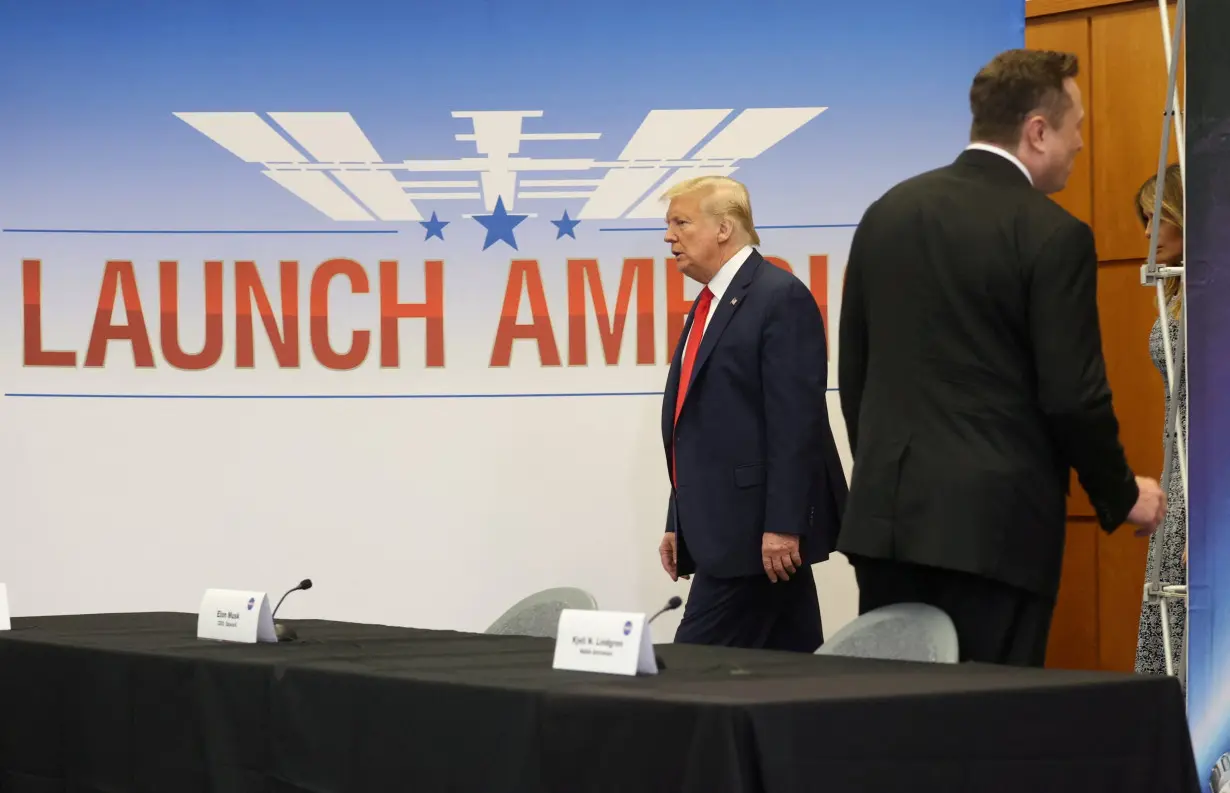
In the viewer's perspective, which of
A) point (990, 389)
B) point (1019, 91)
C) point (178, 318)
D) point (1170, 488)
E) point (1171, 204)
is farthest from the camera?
point (178, 318)

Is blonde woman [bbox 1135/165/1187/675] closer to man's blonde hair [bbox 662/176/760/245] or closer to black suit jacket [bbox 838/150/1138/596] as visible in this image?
man's blonde hair [bbox 662/176/760/245]

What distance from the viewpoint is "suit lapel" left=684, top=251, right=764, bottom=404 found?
3.47m

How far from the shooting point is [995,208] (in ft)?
7.97

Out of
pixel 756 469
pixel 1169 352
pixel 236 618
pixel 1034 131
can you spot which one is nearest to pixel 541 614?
pixel 236 618

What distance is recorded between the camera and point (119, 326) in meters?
4.59

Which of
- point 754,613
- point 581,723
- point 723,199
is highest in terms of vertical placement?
point 723,199

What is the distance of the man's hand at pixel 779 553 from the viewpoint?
10.7ft

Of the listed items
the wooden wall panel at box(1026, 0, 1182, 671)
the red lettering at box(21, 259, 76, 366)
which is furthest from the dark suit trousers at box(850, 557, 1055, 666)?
the red lettering at box(21, 259, 76, 366)

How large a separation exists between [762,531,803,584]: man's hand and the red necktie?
372 millimetres

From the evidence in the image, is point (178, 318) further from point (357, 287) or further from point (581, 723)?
point (581, 723)

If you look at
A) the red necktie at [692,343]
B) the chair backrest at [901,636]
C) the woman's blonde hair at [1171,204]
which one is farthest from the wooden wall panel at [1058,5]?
the chair backrest at [901,636]

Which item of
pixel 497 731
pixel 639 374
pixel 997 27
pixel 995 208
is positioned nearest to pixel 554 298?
pixel 639 374

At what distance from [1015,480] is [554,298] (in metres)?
2.41

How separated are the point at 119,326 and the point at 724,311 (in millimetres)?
2103
